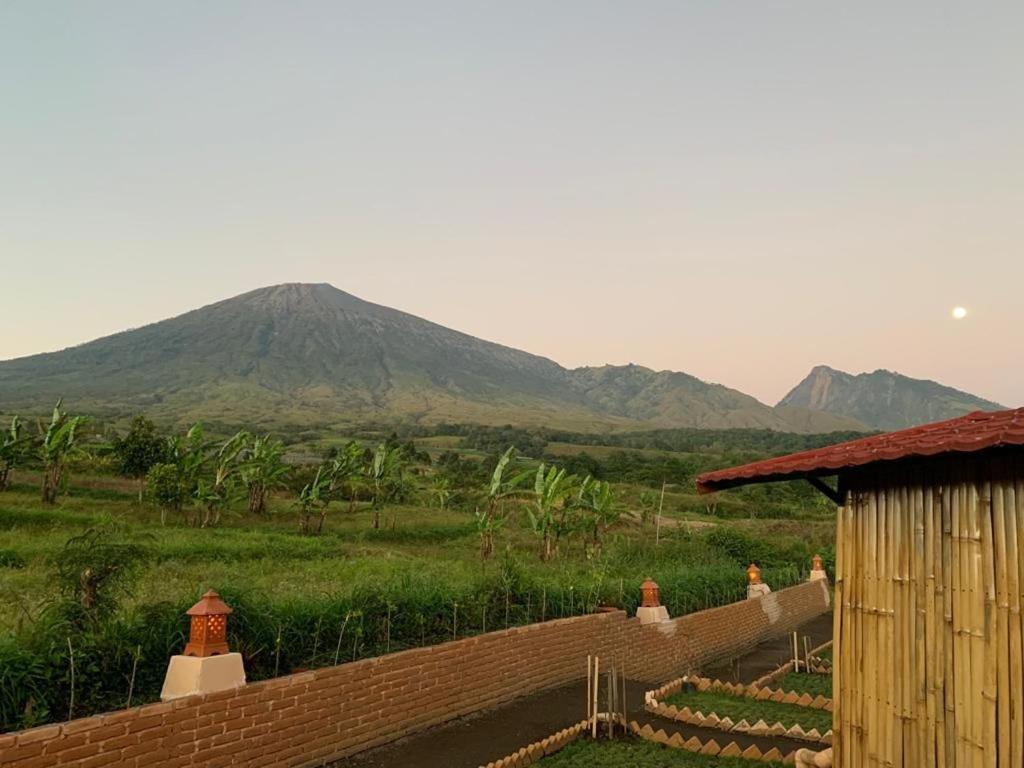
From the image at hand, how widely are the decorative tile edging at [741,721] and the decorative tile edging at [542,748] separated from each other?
1489 millimetres

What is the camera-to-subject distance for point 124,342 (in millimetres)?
166125

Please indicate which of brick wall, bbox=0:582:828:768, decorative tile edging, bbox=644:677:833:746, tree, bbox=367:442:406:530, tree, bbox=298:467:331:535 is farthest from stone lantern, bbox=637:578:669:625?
tree, bbox=367:442:406:530

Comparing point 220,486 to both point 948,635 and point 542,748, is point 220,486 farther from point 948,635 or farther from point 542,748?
point 948,635

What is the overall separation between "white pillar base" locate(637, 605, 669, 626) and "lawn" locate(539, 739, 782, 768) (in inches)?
204

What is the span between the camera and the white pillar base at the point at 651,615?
45.4 feet

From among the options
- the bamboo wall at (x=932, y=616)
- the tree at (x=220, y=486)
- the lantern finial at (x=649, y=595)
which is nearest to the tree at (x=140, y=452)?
the tree at (x=220, y=486)

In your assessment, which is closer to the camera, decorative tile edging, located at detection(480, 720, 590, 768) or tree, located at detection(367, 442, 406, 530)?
decorative tile edging, located at detection(480, 720, 590, 768)

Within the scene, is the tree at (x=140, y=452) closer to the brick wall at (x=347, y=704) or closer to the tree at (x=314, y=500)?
the tree at (x=314, y=500)

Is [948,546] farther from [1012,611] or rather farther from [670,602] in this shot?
[670,602]

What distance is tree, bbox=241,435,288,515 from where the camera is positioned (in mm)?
26875

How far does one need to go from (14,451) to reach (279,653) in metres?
21.3

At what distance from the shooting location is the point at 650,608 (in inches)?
551

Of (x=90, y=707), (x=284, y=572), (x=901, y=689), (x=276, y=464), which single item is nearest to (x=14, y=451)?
(x=276, y=464)

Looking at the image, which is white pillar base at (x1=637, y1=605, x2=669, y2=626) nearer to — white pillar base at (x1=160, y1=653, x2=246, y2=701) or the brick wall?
the brick wall
